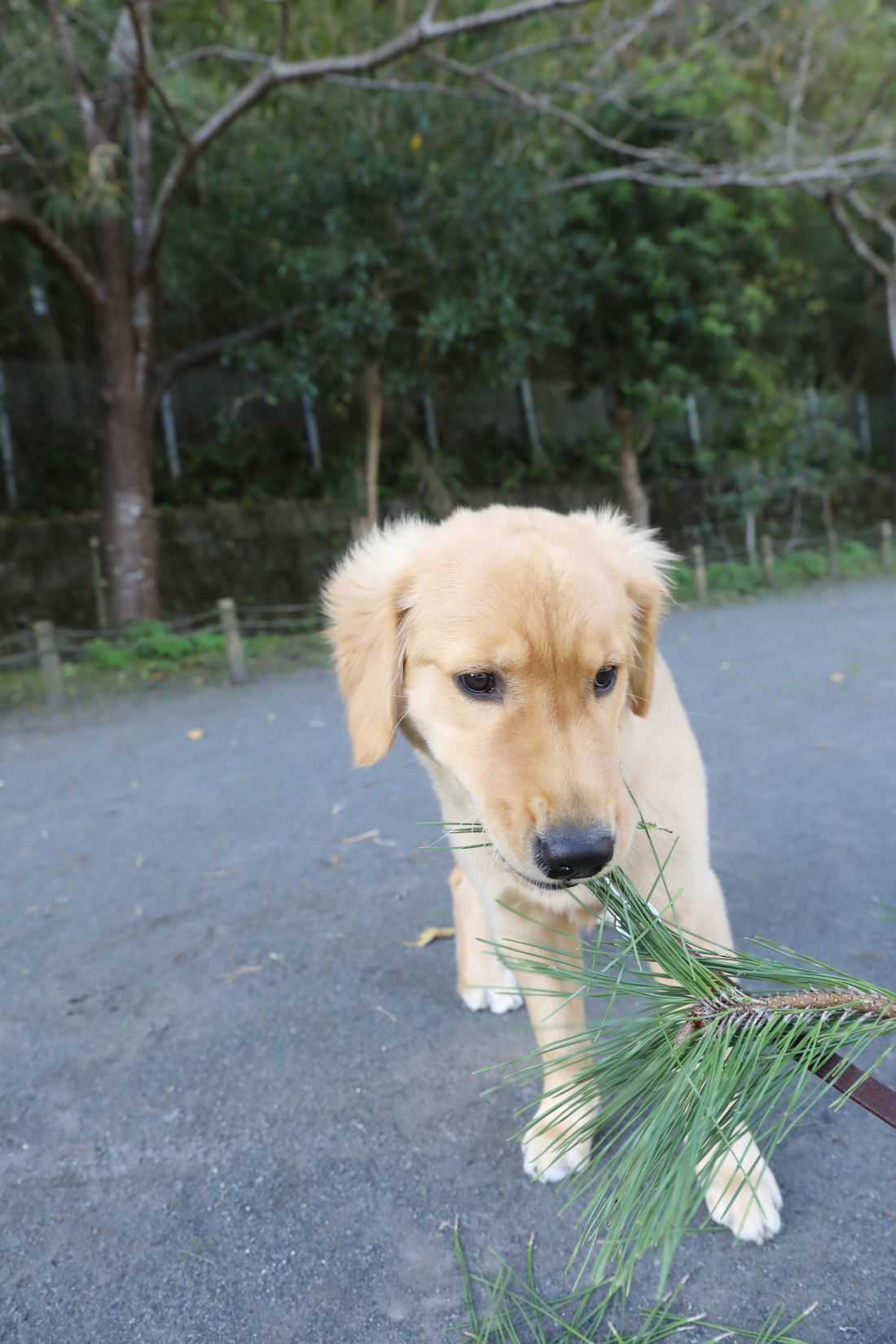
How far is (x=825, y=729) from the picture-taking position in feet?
18.7

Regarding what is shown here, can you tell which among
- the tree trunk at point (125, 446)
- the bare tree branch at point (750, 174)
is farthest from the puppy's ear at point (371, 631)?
the bare tree branch at point (750, 174)

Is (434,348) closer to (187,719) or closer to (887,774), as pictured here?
(187,719)

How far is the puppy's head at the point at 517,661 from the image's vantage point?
149cm

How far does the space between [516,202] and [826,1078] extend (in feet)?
47.1

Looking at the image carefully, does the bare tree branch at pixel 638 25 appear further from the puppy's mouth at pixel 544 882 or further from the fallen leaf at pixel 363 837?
the puppy's mouth at pixel 544 882

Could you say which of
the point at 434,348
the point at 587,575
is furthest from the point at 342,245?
the point at 587,575

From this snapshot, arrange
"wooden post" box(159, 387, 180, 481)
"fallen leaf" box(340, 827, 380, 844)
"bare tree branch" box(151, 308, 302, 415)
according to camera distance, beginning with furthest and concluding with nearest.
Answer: "wooden post" box(159, 387, 180, 481) < "bare tree branch" box(151, 308, 302, 415) < "fallen leaf" box(340, 827, 380, 844)

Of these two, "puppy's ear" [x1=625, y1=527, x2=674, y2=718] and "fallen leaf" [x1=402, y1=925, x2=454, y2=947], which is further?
"fallen leaf" [x1=402, y1=925, x2=454, y2=947]

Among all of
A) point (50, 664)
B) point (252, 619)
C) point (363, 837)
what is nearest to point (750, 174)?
point (252, 619)

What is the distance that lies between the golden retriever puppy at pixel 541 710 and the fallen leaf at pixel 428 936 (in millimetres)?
1052

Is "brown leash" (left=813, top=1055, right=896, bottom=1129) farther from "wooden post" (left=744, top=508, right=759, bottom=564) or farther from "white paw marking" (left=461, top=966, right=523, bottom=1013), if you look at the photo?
"wooden post" (left=744, top=508, right=759, bottom=564)

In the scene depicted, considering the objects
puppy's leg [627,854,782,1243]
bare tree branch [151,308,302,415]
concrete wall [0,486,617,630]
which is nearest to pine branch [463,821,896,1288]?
puppy's leg [627,854,782,1243]

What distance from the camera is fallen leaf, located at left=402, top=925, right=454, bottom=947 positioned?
329 cm

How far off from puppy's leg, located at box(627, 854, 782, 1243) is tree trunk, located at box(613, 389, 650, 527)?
1769 cm
